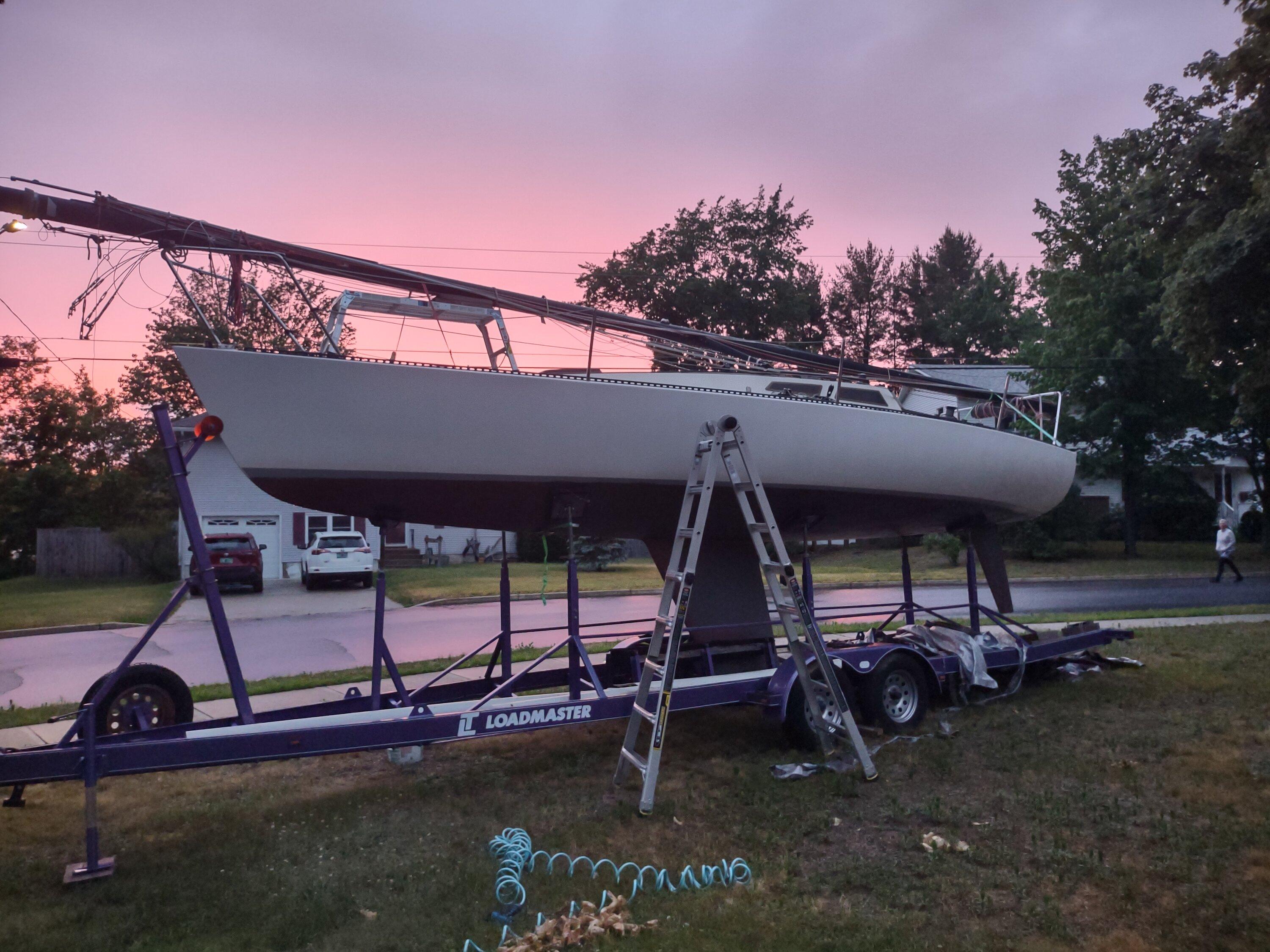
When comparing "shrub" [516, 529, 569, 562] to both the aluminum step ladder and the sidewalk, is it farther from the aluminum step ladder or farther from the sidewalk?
the aluminum step ladder

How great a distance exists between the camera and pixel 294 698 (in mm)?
7777

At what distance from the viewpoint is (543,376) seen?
5230 mm

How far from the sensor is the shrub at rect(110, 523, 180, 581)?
74.3ft

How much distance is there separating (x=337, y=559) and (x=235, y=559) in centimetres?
199

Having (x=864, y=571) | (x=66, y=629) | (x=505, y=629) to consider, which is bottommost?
(x=66, y=629)

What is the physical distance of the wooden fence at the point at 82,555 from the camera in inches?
985

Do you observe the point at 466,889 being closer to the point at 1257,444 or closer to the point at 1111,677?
the point at 1111,677

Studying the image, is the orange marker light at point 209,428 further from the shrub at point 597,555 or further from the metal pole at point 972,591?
the shrub at point 597,555

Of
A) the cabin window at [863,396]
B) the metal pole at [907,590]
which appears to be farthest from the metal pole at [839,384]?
the metal pole at [907,590]

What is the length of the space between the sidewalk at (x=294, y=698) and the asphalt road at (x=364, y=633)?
→ 136 centimetres

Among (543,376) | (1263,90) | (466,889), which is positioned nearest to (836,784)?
(466,889)

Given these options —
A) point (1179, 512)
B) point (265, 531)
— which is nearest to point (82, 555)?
point (265, 531)

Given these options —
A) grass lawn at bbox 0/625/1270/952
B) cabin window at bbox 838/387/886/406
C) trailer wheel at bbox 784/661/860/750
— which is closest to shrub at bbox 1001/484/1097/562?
cabin window at bbox 838/387/886/406

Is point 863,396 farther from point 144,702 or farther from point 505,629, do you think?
point 144,702
